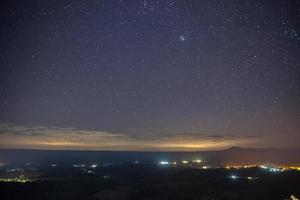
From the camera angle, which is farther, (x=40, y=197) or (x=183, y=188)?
(x=183, y=188)

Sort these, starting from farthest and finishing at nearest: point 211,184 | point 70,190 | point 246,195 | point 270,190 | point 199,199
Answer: point 211,184 → point 70,190 → point 270,190 → point 246,195 → point 199,199

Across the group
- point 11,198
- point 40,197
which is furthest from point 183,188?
point 11,198

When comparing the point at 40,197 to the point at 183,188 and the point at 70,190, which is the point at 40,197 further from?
the point at 183,188

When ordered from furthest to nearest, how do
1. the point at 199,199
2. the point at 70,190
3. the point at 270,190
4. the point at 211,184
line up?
the point at 211,184
the point at 70,190
the point at 270,190
the point at 199,199

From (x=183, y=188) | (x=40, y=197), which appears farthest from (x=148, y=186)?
(x=40, y=197)

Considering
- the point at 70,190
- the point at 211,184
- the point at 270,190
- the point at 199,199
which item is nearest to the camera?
the point at 199,199

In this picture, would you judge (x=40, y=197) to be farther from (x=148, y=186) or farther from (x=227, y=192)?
(x=227, y=192)

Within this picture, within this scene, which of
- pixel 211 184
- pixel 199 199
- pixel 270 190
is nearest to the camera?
pixel 199 199

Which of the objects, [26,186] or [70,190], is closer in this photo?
[70,190]

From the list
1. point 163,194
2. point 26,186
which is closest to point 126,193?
point 163,194
